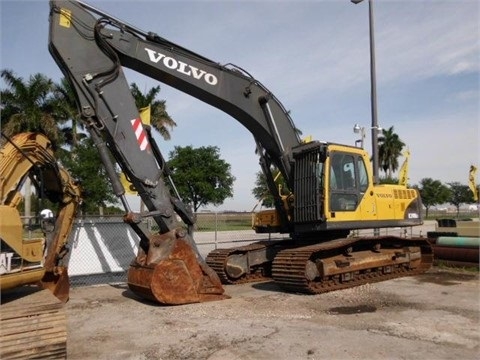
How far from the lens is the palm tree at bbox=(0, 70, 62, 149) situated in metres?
34.1

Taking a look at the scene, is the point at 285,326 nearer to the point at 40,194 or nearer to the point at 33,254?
the point at 33,254

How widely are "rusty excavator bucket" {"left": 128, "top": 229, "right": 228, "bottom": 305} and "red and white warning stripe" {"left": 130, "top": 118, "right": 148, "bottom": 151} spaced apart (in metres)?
1.60

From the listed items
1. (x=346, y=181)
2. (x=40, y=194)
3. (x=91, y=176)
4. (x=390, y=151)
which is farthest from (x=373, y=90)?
(x=390, y=151)

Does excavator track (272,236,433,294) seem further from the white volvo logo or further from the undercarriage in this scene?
the white volvo logo

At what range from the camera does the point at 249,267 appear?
35.3 feet

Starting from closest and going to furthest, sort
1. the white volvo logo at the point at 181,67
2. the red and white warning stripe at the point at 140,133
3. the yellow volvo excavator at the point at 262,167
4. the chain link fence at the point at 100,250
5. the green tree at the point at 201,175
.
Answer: the yellow volvo excavator at the point at 262,167, the red and white warning stripe at the point at 140,133, the white volvo logo at the point at 181,67, the chain link fence at the point at 100,250, the green tree at the point at 201,175

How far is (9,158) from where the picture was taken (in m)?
6.93

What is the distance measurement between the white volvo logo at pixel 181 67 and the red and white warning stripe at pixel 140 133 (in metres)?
1.18

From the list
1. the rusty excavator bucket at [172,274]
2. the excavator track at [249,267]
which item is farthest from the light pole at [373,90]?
the rusty excavator bucket at [172,274]

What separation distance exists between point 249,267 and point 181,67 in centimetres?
474

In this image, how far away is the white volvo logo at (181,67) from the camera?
8516 millimetres

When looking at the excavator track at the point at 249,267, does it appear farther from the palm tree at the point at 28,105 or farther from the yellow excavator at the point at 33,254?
the palm tree at the point at 28,105

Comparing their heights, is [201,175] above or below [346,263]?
above

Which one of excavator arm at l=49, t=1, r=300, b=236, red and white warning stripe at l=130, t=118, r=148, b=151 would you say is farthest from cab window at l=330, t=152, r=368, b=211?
red and white warning stripe at l=130, t=118, r=148, b=151
